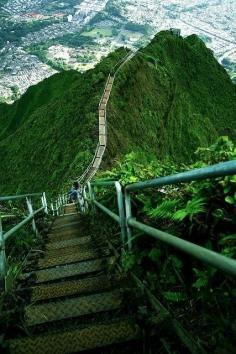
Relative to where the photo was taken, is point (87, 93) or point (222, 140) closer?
point (222, 140)

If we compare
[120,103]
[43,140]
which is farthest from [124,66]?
[43,140]

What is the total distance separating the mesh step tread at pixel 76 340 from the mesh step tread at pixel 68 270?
195 centimetres

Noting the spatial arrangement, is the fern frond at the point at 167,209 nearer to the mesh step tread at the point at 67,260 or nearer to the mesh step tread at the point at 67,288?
the mesh step tread at the point at 67,288

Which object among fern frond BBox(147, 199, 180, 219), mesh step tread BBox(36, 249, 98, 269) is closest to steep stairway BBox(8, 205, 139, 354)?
mesh step tread BBox(36, 249, 98, 269)

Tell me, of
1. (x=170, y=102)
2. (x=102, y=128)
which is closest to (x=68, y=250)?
(x=102, y=128)

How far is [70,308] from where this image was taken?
436 centimetres

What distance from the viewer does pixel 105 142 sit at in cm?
5012

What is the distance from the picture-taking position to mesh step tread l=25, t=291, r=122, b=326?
4.22 metres

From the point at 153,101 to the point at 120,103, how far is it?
32.3ft

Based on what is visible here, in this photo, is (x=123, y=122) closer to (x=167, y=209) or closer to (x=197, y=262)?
(x=167, y=209)

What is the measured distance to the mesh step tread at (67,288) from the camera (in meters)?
4.95

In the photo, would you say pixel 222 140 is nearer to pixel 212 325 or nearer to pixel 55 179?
pixel 212 325

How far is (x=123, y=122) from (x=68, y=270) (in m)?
52.5

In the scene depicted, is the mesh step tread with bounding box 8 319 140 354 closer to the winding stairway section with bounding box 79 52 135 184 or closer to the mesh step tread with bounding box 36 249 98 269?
the mesh step tread with bounding box 36 249 98 269
